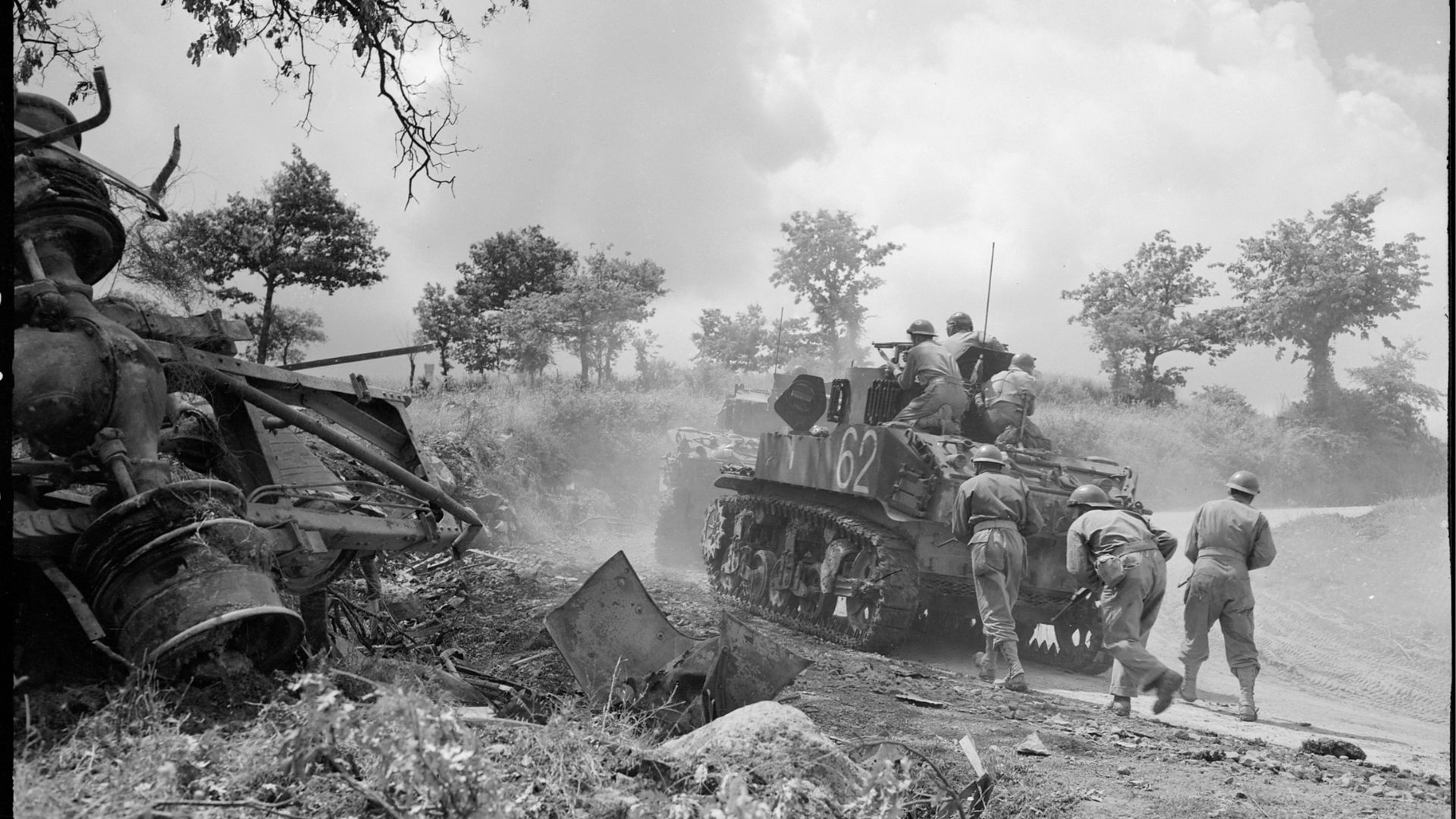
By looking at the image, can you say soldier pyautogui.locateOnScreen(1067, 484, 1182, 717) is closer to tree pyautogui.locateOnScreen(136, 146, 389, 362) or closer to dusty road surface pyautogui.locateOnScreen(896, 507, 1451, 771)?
dusty road surface pyautogui.locateOnScreen(896, 507, 1451, 771)

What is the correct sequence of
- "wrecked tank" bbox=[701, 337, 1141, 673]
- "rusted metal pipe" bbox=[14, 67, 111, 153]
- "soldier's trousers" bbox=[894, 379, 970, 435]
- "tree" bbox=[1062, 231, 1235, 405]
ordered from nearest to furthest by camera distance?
"rusted metal pipe" bbox=[14, 67, 111, 153] → "wrecked tank" bbox=[701, 337, 1141, 673] → "soldier's trousers" bbox=[894, 379, 970, 435] → "tree" bbox=[1062, 231, 1235, 405]

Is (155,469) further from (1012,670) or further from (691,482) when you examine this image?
(691,482)

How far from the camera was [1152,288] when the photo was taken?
97.8 ft

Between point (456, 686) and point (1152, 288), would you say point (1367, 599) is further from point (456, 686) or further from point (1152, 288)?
point (1152, 288)

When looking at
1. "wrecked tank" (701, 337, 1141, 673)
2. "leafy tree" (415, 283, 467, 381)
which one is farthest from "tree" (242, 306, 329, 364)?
"wrecked tank" (701, 337, 1141, 673)

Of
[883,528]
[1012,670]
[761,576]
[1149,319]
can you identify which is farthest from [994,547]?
[1149,319]

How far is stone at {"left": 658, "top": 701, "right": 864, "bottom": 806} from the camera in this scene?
12.1ft

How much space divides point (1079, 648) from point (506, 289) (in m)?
14.2

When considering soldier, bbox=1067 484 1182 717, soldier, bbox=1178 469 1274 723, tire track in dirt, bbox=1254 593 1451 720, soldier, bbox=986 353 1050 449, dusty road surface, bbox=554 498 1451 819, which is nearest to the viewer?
dusty road surface, bbox=554 498 1451 819

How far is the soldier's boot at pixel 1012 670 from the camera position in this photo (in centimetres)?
816

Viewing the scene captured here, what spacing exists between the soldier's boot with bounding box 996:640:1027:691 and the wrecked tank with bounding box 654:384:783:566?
26.4 ft

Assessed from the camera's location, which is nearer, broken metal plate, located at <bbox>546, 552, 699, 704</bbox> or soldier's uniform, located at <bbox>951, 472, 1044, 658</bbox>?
broken metal plate, located at <bbox>546, 552, 699, 704</bbox>

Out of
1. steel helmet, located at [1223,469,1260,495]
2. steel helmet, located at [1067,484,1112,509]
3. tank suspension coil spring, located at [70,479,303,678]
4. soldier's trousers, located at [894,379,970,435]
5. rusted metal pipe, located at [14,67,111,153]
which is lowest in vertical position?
tank suspension coil spring, located at [70,479,303,678]

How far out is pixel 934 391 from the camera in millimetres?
10344
